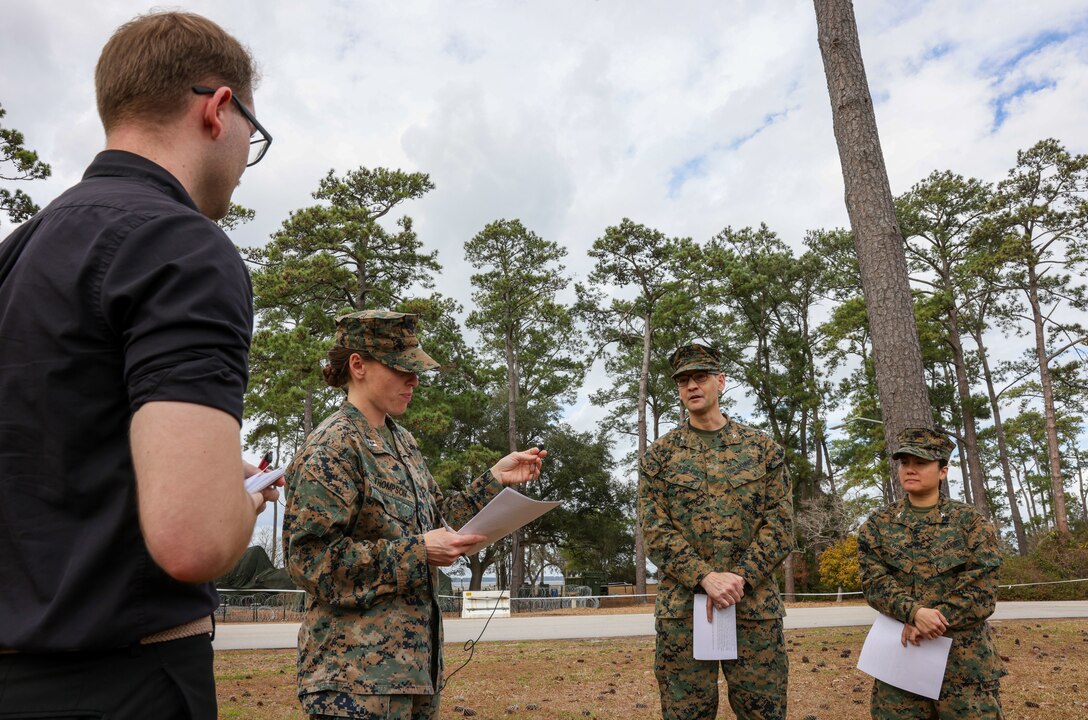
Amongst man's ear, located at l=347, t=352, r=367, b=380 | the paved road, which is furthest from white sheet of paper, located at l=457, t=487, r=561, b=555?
the paved road

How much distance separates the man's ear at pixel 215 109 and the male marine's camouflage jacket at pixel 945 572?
13.9ft

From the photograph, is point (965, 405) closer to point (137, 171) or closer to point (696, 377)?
point (696, 377)

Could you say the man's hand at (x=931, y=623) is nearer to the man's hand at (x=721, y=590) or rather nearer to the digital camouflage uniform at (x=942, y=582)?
the digital camouflage uniform at (x=942, y=582)

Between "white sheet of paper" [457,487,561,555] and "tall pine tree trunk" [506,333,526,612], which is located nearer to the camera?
"white sheet of paper" [457,487,561,555]

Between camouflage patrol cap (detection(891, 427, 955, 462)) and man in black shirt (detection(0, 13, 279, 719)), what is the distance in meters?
4.41

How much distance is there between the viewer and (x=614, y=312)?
1312 inches

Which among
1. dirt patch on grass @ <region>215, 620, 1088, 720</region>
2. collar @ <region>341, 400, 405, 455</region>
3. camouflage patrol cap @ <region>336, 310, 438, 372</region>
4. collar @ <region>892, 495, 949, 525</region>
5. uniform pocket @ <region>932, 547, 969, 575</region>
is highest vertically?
camouflage patrol cap @ <region>336, 310, 438, 372</region>

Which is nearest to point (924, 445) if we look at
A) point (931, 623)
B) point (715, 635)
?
point (931, 623)

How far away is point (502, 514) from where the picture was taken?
279cm

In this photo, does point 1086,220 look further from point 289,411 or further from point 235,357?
point 235,357

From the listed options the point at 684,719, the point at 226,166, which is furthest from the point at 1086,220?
the point at 226,166

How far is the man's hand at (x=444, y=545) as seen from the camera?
2.65m

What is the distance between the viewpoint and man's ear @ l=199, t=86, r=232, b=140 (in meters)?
1.43

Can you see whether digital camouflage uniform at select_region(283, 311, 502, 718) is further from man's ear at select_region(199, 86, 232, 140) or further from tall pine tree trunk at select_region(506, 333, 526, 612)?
tall pine tree trunk at select_region(506, 333, 526, 612)
